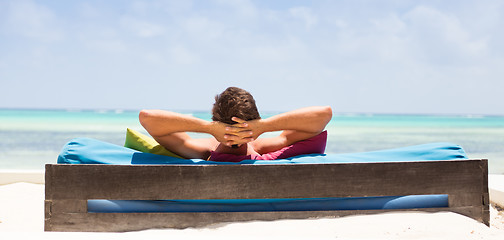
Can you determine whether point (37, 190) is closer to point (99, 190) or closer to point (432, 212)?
point (99, 190)

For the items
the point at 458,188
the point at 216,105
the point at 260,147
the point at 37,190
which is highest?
the point at 216,105

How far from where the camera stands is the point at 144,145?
2.41m

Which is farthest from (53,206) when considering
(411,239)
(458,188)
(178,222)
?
(458,188)

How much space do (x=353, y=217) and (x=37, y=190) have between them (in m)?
2.78

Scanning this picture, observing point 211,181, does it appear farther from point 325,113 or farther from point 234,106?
point 325,113

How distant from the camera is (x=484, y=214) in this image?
2.19m

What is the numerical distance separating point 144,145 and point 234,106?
0.62 metres

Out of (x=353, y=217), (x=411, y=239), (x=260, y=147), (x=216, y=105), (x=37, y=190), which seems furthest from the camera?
(x=37, y=190)

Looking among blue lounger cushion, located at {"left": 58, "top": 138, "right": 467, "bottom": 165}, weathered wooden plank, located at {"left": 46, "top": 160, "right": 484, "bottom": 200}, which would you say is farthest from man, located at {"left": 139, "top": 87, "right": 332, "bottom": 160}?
weathered wooden plank, located at {"left": 46, "top": 160, "right": 484, "bottom": 200}

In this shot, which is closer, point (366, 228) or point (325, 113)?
point (366, 228)

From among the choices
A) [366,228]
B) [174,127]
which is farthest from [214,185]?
[366,228]

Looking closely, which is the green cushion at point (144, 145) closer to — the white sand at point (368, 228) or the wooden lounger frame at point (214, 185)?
the wooden lounger frame at point (214, 185)

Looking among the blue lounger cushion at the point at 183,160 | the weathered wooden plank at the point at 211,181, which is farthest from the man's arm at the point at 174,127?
the weathered wooden plank at the point at 211,181

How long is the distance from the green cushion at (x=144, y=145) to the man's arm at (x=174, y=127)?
35 mm
